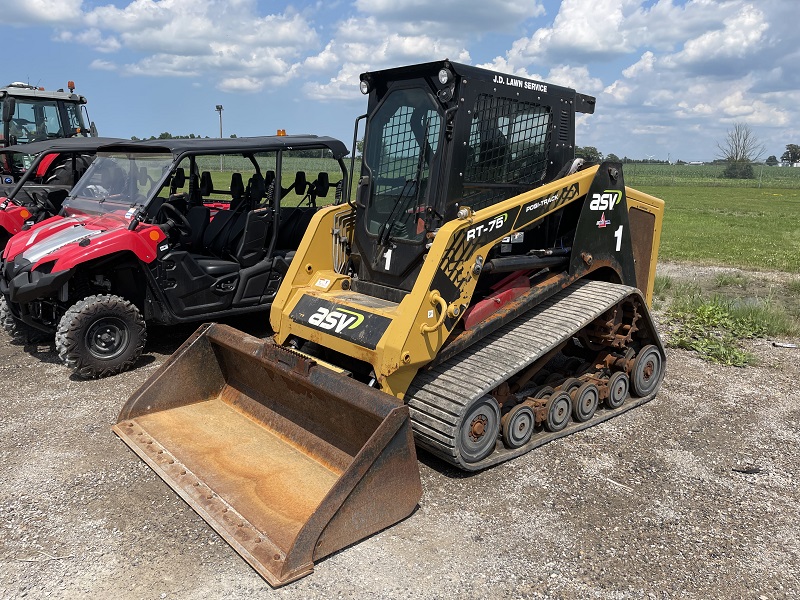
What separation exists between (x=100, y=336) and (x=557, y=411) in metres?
4.14

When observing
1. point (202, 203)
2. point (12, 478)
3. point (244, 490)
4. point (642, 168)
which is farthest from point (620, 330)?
point (642, 168)

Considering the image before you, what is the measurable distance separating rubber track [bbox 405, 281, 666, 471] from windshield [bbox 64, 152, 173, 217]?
3927 mm

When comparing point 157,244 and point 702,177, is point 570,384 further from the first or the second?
point 702,177

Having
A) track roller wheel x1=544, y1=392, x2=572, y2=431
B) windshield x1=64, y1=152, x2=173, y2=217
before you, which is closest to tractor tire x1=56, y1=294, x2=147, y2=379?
windshield x1=64, y1=152, x2=173, y2=217

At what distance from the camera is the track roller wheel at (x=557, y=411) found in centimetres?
507

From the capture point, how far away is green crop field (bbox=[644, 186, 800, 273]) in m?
14.3

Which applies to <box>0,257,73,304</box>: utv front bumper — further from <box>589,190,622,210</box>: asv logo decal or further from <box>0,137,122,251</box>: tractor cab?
<box>589,190,622,210</box>: asv logo decal

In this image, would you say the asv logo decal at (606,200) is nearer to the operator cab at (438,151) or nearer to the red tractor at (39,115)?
the operator cab at (438,151)

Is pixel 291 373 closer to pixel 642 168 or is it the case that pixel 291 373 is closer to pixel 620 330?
pixel 620 330

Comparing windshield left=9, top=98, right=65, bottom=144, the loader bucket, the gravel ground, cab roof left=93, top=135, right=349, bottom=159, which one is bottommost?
the gravel ground

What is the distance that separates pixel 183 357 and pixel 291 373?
1.18m

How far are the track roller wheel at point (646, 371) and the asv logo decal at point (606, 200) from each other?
1.29 meters

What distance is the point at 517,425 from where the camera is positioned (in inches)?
189

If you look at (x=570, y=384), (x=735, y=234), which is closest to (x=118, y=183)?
(x=570, y=384)
